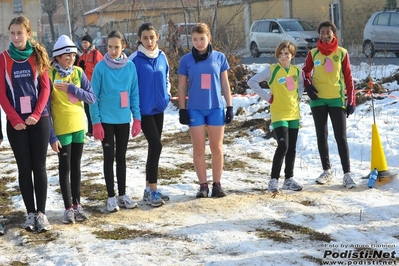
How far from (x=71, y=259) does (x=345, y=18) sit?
2725 cm

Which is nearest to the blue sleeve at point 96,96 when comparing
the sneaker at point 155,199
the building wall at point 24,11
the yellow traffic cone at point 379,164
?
the sneaker at point 155,199

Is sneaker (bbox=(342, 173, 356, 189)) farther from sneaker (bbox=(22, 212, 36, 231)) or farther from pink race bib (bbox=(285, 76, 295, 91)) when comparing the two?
sneaker (bbox=(22, 212, 36, 231))

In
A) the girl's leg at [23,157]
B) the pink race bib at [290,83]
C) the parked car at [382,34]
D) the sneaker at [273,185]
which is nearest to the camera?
the girl's leg at [23,157]

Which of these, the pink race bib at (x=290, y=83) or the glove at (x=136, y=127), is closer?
the glove at (x=136, y=127)

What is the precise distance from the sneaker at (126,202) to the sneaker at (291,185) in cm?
172

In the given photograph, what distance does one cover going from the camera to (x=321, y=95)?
7398mm

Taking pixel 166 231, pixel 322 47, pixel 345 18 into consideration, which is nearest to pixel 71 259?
pixel 166 231

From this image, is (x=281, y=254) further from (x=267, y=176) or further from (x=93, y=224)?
(x=267, y=176)

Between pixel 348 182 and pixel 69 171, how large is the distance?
9.83 ft

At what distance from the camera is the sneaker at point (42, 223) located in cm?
586

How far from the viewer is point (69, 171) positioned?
20.4ft

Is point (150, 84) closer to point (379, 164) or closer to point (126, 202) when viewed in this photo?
point (126, 202)

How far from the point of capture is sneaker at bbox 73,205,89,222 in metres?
6.19

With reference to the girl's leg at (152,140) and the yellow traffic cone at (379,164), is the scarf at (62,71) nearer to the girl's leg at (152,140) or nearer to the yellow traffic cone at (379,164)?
the girl's leg at (152,140)
